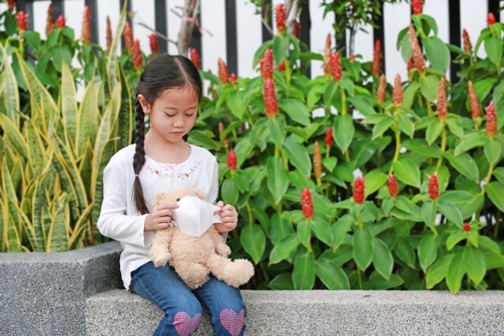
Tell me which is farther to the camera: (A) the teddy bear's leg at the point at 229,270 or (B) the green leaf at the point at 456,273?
(B) the green leaf at the point at 456,273

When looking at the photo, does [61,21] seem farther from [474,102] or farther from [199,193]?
[474,102]

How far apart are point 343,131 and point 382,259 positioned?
57 centimetres

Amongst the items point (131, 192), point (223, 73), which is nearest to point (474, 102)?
point (223, 73)

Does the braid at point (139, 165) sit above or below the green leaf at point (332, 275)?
above

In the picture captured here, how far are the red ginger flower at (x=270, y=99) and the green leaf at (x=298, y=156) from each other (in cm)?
14

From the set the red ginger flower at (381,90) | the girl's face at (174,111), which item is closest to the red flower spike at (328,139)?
the red ginger flower at (381,90)

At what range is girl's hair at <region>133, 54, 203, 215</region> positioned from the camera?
1950 millimetres

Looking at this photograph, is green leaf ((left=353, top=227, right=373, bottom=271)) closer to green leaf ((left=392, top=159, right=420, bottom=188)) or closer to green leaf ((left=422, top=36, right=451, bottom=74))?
green leaf ((left=392, top=159, right=420, bottom=188))

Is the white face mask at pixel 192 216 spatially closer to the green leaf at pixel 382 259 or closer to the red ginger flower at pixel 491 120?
the green leaf at pixel 382 259

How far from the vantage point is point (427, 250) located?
7.46 ft

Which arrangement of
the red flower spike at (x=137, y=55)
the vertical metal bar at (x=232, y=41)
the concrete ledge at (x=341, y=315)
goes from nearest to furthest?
the concrete ledge at (x=341, y=315) → the red flower spike at (x=137, y=55) → the vertical metal bar at (x=232, y=41)

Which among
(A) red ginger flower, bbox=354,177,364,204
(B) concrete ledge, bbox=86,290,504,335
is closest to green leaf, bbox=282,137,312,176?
(A) red ginger flower, bbox=354,177,364,204

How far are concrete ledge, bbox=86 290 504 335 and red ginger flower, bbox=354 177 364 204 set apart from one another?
0.38m

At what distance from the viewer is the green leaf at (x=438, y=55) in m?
2.64
